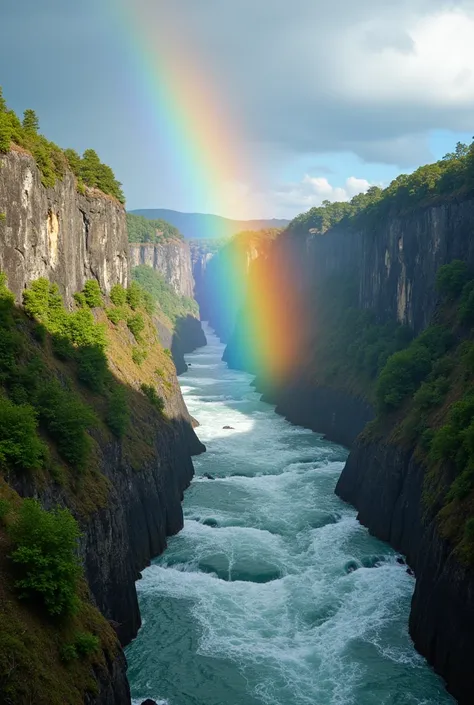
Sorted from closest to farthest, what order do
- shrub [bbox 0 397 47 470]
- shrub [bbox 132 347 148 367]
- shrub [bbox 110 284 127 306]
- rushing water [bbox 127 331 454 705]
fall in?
1. shrub [bbox 0 397 47 470]
2. rushing water [bbox 127 331 454 705]
3. shrub [bbox 132 347 148 367]
4. shrub [bbox 110 284 127 306]

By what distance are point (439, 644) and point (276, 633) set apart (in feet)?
33.4

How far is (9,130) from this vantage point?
48938mm

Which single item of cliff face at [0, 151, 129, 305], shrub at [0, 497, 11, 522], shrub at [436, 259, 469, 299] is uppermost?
cliff face at [0, 151, 129, 305]

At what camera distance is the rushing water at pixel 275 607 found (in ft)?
125

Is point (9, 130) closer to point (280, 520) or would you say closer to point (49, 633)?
point (49, 633)

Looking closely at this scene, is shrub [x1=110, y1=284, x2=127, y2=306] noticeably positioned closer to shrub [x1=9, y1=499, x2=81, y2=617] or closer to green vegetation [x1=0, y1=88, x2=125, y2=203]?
green vegetation [x1=0, y1=88, x2=125, y2=203]

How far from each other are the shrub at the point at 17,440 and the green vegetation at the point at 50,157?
→ 71.8ft

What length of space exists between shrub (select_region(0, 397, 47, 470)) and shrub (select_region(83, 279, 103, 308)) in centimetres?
3247

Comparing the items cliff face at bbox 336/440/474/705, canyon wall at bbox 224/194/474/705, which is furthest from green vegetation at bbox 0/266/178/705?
canyon wall at bbox 224/194/474/705

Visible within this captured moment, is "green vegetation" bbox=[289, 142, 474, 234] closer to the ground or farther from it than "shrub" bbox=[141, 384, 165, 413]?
farther from it

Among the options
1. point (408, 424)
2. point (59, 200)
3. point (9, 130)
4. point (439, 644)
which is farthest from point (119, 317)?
point (439, 644)

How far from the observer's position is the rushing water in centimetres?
3816

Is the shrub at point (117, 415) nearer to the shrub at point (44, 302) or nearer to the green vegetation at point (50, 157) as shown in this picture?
the shrub at point (44, 302)

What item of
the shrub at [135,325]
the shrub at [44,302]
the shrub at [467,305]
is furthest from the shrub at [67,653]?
the shrub at [135,325]
